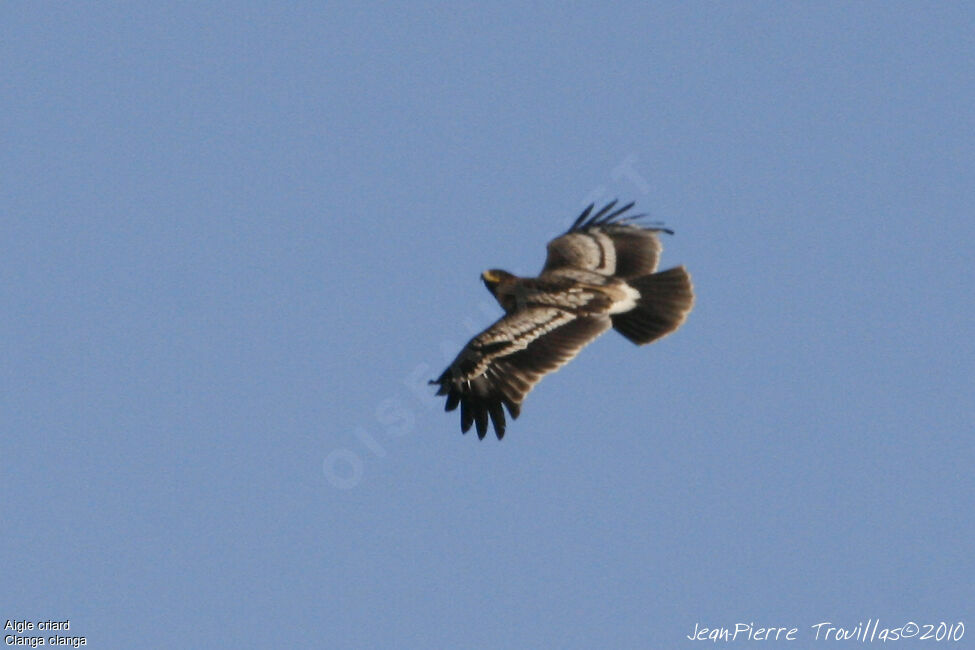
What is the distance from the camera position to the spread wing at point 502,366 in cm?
1770

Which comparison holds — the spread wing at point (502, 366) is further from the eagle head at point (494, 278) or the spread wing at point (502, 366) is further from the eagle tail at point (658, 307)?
the eagle head at point (494, 278)

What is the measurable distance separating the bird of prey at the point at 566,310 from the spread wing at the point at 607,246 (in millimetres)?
13

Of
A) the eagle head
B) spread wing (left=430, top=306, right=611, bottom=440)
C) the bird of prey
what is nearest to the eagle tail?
the bird of prey

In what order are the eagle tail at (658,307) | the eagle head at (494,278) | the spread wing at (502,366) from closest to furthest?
the spread wing at (502,366)
the eagle tail at (658,307)
the eagle head at (494,278)

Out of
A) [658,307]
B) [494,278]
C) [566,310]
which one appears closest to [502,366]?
[566,310]

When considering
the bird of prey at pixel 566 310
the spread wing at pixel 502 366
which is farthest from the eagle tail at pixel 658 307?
the spread wing at pixel 502 366

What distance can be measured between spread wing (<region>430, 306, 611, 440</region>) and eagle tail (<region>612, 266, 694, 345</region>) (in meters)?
1.04

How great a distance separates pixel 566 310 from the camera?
60.4 feet

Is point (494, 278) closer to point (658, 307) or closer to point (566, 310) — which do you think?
point (566, 310)

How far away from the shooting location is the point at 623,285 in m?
19.2

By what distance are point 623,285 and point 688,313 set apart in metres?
→ 0.85

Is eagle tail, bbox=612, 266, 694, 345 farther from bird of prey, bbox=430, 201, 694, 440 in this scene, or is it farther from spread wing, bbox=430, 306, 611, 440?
spread wing, bbox=430, 306, 611, 440

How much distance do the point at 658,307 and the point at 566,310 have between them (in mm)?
1372

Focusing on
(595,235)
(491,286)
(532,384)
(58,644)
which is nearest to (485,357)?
(532,384)
